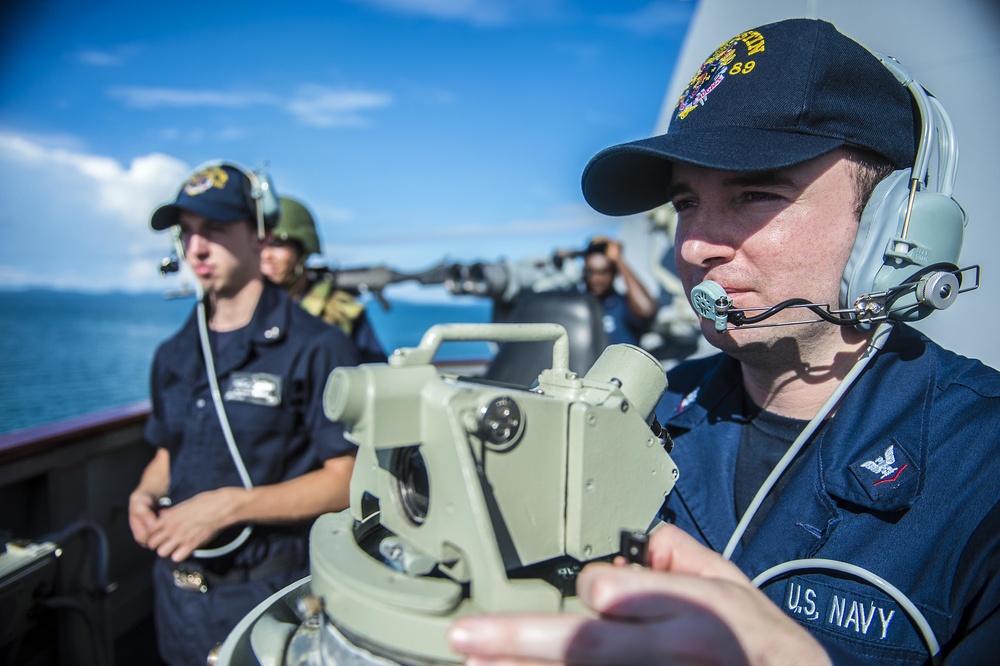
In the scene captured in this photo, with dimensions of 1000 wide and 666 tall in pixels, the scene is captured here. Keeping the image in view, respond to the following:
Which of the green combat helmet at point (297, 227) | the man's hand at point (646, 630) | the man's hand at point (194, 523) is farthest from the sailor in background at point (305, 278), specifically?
the man's hand at point (646, 630)

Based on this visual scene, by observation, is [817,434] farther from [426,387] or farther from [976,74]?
[976,74]

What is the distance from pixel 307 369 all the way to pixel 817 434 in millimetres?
1728

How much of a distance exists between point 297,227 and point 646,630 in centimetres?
423

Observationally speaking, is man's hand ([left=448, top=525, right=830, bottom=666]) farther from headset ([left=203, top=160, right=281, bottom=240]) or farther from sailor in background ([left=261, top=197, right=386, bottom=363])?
sailor in background ([left=261, top=197, right=386, bottom=363])

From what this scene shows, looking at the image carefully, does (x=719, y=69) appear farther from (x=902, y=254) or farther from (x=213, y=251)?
(x=213, y=251)

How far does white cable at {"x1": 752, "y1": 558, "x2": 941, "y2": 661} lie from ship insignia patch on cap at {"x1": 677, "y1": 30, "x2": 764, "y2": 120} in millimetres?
911

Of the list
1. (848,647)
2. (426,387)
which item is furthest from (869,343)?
(426,387)

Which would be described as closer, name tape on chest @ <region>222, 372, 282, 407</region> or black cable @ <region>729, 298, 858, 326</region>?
black cable @ <region>729, 298, 858, 326</region>

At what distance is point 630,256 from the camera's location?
7.94 meters

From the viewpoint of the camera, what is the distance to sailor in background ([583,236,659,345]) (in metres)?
4.91

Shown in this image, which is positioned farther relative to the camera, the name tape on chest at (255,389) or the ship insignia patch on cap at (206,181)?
the ship insignia patch on cap at (206,181)

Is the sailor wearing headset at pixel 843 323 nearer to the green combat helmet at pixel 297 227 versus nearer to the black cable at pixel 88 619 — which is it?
the black cable at pixel 88 619

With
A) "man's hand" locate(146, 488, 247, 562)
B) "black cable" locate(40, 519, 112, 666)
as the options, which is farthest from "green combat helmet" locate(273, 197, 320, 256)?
"man's hand" locate(146, 488, 247, 562)

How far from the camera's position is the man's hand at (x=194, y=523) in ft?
6.28
